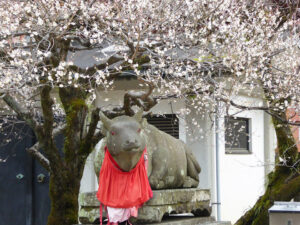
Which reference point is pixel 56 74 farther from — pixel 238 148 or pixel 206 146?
pixel 238 148

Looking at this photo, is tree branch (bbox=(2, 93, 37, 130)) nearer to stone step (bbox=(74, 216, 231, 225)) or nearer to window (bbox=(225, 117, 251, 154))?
stone step (bbox=(74, 216, 231, 225))

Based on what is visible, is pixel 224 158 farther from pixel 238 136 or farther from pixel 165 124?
pixel 165 124

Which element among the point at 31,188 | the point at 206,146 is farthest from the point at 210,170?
the point at 31,188

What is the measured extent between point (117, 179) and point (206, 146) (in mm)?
6592

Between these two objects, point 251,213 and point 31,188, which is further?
point 31,188

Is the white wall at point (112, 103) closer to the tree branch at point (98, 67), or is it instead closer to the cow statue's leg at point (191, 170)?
the tree branch at point (98, 67)

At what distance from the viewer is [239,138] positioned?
49.4 ft

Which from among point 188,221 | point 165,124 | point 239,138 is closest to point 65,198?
point 188,221

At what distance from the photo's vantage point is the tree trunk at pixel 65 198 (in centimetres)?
959

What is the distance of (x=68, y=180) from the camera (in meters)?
9.59

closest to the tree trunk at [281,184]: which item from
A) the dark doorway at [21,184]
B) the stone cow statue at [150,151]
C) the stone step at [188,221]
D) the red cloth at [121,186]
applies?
the stone step at [188,221]

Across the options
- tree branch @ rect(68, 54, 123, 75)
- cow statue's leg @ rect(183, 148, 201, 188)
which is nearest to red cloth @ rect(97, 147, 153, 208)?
cow statue's leg @ rect(183, 148, 201, 188)

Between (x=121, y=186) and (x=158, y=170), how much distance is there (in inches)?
26.4

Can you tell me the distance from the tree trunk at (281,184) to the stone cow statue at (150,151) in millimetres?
3220
